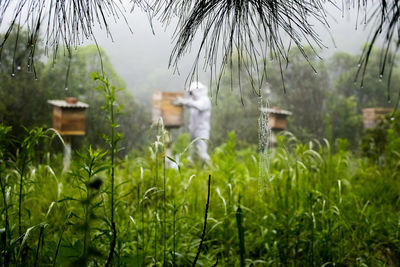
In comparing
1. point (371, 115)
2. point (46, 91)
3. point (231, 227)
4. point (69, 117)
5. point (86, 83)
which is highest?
point (86, 83)

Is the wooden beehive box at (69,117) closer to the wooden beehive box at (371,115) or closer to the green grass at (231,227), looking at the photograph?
the green grass at (231,227)

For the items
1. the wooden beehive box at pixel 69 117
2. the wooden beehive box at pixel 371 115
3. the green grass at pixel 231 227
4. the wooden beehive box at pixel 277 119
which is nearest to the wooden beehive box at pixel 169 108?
the wooden beehive box at pixel 69 117

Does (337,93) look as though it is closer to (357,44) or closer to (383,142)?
(357,44)

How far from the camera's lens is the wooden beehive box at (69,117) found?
3.71 meters

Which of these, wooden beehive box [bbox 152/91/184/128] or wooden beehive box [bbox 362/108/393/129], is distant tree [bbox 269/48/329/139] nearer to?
wooden beehive box [bbox 362/108/393/129]

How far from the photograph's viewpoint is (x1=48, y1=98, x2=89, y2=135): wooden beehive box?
3.71 meters

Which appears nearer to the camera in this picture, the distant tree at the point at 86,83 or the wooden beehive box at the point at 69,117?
the wooden beehive box at the point at 69,117

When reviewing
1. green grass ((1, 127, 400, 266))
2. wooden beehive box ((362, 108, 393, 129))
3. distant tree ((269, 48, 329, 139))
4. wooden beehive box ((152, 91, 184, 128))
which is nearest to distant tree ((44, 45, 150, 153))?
wooden beehive box ((152, 91, 184, 128))

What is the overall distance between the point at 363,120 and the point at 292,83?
3.98 feet

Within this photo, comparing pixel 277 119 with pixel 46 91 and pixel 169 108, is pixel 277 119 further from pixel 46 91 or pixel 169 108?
pixel 46 91

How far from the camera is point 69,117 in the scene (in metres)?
3.74

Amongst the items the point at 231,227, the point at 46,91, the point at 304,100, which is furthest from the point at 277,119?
the point at 231,227

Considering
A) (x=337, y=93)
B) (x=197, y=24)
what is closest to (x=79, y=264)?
(x=197, y=24)

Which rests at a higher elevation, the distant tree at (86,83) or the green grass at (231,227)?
the distant tree at (86,83)
